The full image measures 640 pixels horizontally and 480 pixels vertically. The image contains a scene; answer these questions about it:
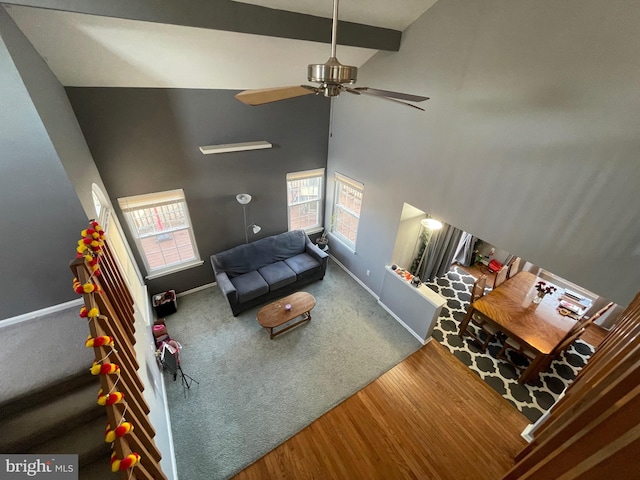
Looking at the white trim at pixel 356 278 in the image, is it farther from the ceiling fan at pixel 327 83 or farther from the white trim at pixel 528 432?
the ceiling fan at pixel 327 83

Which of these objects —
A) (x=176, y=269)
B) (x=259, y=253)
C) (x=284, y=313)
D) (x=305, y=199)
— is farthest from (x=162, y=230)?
(x=305, y=199)

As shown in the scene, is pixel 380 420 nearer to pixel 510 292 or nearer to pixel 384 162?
pixel 510 292

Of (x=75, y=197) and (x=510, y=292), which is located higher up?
(x=75, y=197)

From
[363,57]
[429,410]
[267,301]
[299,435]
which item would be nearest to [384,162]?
[363,57]

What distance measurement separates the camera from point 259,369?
12.3 feet

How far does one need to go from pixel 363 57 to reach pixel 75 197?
3.87m

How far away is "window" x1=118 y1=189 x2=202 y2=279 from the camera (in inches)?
159

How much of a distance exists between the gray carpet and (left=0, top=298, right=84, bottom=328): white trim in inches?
62.1

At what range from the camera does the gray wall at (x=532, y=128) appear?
6.77 ft

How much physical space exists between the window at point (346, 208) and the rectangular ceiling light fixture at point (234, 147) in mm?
1550

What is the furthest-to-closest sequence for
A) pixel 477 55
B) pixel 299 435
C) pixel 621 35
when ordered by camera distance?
1. pixel 299 435
2. pixel 477 55
3. pixel 621 35

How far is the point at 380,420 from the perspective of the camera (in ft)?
10.6

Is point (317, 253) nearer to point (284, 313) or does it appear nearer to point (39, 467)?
point (284, 313)

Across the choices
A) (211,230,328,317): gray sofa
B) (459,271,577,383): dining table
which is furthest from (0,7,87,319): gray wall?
(459,271,577,383): dining table
